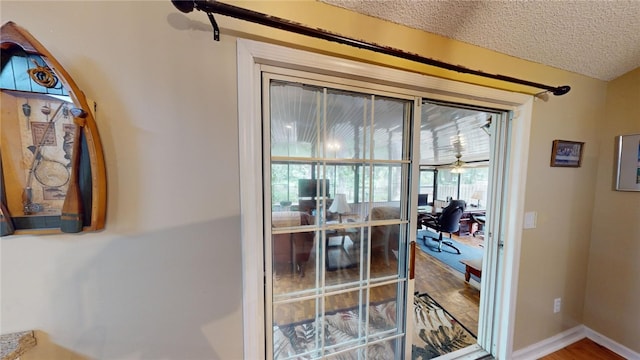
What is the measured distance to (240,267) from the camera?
0.89 meters

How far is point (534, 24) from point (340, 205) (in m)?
1.47

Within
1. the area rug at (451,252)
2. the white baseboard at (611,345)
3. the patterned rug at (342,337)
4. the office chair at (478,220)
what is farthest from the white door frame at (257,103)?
the office chair at (478,220)

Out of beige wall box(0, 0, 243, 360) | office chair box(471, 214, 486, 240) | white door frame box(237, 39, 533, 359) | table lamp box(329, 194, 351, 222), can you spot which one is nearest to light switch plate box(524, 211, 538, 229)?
white door frame box(237, 39, 533, 359)

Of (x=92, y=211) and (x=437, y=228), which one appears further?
(x=437, y=228)

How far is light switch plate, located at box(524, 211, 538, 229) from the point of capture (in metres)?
1.41

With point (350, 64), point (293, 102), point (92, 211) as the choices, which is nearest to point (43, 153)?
point (92, 211)

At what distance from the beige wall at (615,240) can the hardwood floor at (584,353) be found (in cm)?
13

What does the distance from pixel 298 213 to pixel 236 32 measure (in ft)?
2.83

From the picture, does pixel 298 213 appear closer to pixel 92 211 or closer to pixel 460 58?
pixel 92 211

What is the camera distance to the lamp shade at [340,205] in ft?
3.60

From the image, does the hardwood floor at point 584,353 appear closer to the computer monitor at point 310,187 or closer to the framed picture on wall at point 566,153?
the framed picture on wall at point 566,153

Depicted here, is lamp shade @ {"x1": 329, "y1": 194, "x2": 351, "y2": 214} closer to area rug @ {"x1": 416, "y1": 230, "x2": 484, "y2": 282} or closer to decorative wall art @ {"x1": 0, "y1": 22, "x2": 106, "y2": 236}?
decorative wall art @ {"x1": 0, "y1": 22, "x2": 106, "y2": 236}

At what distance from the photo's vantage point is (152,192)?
0.78 m

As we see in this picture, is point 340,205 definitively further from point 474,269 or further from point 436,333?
point 474,269
